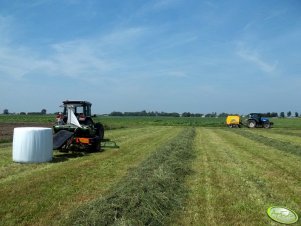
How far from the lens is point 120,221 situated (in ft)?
19.3

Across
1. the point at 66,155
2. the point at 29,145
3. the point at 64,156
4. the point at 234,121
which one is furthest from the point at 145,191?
the point at 234,121

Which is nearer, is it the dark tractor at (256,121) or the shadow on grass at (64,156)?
the shadow on grass at (64,156)

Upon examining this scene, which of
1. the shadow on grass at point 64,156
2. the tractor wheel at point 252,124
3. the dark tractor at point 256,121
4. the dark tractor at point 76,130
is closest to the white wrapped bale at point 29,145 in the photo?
the shadow on grass at point 64,156

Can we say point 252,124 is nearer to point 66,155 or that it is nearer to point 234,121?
point 234,121

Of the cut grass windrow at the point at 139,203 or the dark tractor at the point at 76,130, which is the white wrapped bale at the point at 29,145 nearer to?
the dark tractor at the point at 76,130

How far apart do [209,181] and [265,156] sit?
6.57m

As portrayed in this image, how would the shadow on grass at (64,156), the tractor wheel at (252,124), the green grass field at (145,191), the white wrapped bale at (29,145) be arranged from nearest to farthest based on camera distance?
the green grass field at (145,191) → the white wrapped bale at (29,145) → the shadow on grass at (64,156) → the tractor wheel at (252,124)

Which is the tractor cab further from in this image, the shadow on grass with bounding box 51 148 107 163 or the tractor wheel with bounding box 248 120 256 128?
the tractor wheel with bounding box 248 120 256 128

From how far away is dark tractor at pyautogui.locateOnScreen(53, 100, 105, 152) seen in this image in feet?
49.2

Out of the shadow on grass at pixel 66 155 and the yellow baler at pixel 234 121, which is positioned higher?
the yellow baler at pixel 234 121

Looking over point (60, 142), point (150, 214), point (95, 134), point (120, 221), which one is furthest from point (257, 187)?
point (95, 134)

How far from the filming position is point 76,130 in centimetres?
1620

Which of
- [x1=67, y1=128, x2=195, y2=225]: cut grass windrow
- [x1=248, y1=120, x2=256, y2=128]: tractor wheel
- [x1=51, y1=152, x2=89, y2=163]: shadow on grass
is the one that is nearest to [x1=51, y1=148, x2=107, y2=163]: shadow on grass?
[x1=51, y1=152, x2=89, y2=163]: shadow on grass

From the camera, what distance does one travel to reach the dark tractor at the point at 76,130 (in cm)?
1499
